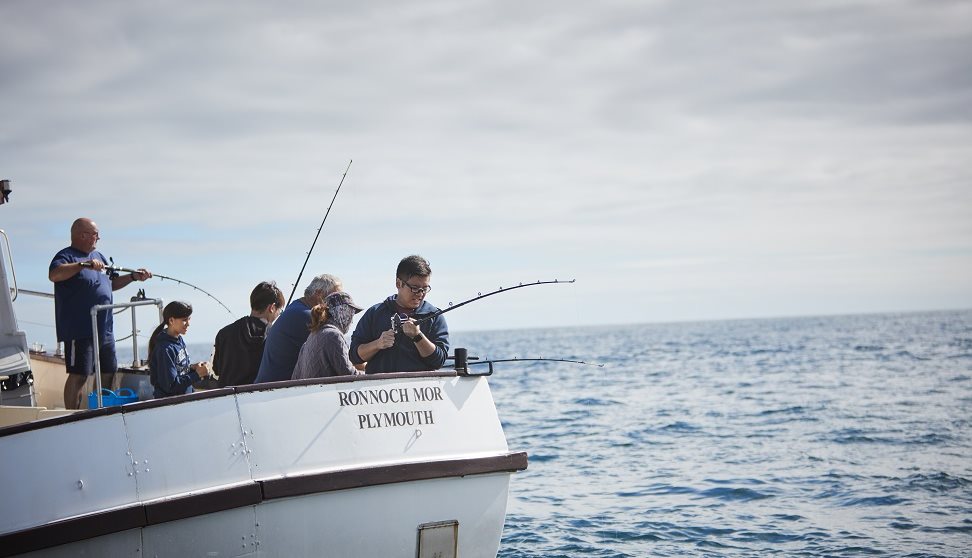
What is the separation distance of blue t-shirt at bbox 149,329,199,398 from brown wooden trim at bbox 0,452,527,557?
142cm

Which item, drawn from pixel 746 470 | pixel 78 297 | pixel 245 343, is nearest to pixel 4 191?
pixel 78 297

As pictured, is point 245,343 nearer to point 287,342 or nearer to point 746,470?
point 287,342

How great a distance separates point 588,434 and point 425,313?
12.2 metres

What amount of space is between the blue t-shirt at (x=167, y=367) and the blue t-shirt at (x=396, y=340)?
125cm

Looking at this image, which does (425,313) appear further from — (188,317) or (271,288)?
(188,317)

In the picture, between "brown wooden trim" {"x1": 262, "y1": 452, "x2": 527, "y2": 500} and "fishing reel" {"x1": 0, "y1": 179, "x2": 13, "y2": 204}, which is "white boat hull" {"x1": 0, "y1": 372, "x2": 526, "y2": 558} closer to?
"brown wooden trim" {"x1": 262, "y1": 452, "x2": 527, "y2": 500}

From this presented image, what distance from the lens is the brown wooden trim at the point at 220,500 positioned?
4859 mm

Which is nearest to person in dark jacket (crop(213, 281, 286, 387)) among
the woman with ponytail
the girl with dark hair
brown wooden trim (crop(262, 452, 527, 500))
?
the girl with dark hair

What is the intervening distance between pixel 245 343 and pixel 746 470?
29.5ft

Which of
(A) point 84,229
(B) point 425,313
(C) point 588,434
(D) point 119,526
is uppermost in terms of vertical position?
(A) point 84,229

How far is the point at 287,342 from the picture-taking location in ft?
20.1

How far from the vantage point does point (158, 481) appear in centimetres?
510

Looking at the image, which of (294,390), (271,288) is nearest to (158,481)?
(294,390)

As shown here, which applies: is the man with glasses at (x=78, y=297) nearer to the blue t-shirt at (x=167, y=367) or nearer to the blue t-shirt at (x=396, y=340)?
the blue t-shirt at (x=167, y=367)
